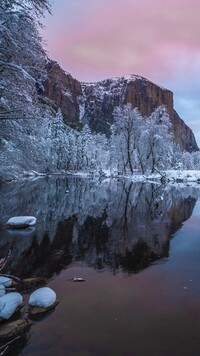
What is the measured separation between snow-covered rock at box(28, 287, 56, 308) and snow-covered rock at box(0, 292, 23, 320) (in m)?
0.26

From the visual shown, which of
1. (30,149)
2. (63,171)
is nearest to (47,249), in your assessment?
(30,149)

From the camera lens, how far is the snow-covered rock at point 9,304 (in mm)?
6352

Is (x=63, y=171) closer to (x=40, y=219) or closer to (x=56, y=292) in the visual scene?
A: (x=40, y=219)

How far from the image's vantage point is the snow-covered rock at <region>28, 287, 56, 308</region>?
22.5 feet

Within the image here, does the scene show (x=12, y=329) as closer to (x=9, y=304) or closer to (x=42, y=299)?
(x=9, y=304)

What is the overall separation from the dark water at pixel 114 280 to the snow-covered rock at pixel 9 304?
2.02 ft

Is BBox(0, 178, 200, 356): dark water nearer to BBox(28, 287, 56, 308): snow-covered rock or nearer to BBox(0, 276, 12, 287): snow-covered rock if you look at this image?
BBox(28, 287, 56, 308): snow-covered rock

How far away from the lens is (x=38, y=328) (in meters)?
6.08

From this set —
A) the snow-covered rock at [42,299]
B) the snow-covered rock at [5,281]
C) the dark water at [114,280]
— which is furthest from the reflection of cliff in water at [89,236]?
the snow-covered rock at [42,299]

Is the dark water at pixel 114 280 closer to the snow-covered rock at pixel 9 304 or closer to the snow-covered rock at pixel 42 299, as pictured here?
the snow-covered rock at pixel 42 299

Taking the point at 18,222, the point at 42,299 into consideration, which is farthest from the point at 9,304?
the point at 18,222

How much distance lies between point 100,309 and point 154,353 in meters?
1.77

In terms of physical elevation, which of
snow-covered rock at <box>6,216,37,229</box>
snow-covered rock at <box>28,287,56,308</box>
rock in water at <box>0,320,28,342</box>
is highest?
snow-covered rock at <box>6,216,37,229</box>

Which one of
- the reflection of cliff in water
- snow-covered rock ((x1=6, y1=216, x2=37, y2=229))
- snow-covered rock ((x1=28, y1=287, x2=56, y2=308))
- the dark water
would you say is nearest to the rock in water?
the dark water
